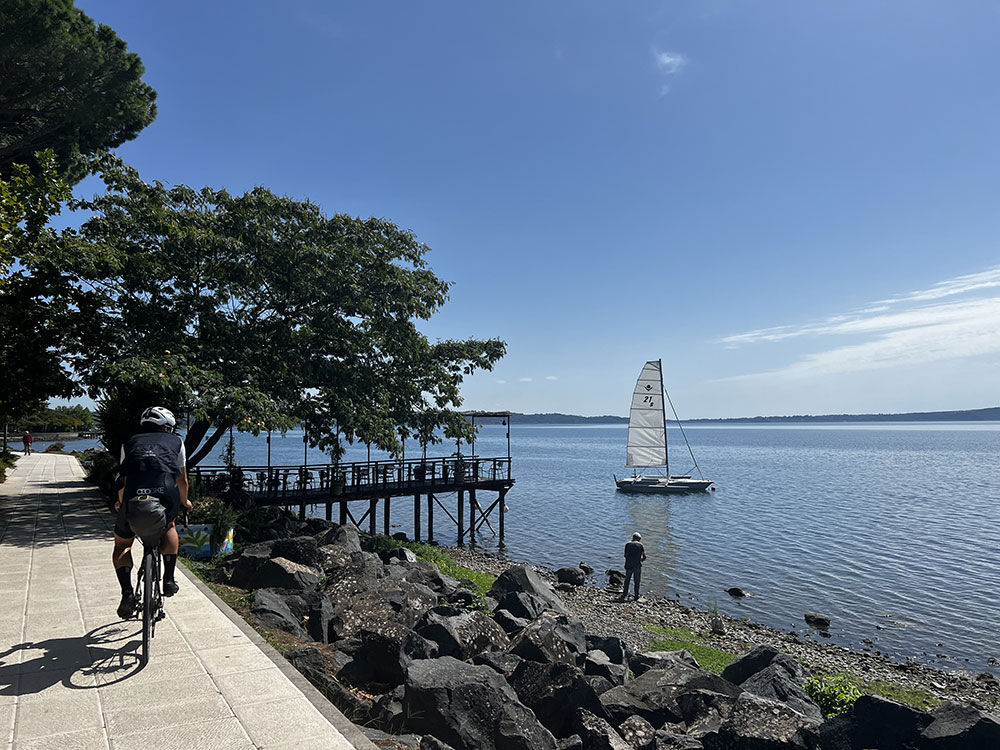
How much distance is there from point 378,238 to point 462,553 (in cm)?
1404

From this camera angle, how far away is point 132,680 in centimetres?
586

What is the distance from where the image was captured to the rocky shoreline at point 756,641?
48.5ft

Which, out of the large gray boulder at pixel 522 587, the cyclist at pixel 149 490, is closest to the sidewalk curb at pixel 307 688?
the cyclist at pixel 149 490

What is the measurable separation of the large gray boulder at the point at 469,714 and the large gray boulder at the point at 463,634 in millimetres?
1952

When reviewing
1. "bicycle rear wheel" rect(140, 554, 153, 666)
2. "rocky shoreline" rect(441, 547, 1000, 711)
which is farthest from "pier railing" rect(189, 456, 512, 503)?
"bicycle rear wheel" rect(140, 554, 153, 666)

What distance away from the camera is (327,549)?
13.0m

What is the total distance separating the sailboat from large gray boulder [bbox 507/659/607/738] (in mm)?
47973

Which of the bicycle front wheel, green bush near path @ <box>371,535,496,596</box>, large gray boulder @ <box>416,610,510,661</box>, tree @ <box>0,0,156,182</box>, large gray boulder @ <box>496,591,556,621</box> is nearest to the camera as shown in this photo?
the bicycle front wheel

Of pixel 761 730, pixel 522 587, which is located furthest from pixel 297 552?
pixel 761 730

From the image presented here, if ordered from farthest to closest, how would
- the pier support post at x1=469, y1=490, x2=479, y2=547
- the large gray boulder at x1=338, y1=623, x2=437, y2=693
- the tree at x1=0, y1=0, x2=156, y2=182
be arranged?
the pier support post at x1=469, y1=490, x2=479, y2=547, the tree at x1=0, y1=0, x2=156, y2=182, the large gray boulder at x1=338, y1=623, x2=437, y2=693

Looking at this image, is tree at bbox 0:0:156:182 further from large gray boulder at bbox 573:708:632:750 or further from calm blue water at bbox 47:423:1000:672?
calm blue water at bbox 47:423:1000:672

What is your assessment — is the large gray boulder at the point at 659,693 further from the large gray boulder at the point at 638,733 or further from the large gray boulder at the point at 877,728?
the large gray boulder at the point at 877,728

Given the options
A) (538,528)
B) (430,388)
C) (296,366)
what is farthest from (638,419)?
(296,366)

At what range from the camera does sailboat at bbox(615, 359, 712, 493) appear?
55094 mm
